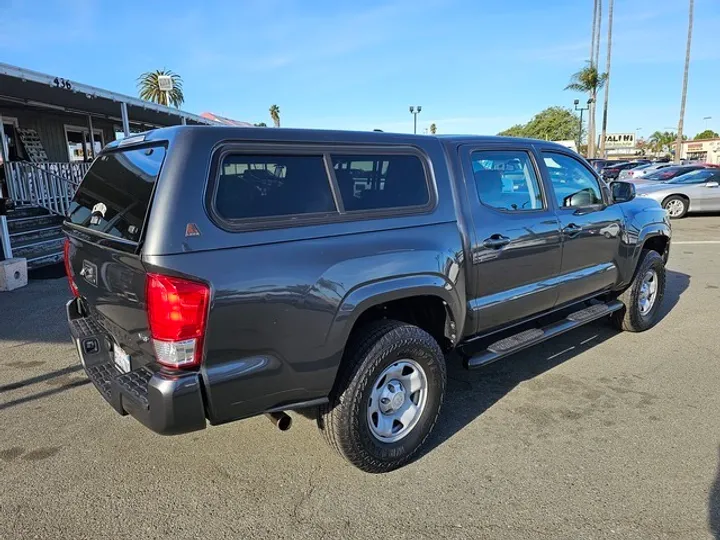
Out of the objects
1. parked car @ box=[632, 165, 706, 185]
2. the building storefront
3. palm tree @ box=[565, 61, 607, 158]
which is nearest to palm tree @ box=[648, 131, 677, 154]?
the building storefront

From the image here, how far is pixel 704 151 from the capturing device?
7375cm

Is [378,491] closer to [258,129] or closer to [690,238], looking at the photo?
[258,129]

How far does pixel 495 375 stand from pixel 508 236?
1319mm

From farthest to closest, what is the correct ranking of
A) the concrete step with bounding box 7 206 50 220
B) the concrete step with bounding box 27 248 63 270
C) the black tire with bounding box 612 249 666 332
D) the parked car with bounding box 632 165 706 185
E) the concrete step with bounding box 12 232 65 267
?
the parked car with bounding box 632 165 706 185, the concrete step with bounding box 7 206 50 220, the concrete step with bounding box 12 232 65 267, the concrete step with bounding box 27 248 63 270, the black tire with bounding box 612 249 666 332

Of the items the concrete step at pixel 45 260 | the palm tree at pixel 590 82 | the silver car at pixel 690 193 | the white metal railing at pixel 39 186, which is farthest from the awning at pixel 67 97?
the palm tree at pixel 590 82

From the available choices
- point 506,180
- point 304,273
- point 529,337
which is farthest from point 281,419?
point 506,180

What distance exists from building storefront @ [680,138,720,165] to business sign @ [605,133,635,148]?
756 centimetres

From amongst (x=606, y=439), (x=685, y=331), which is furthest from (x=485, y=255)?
(x=685, y=331)

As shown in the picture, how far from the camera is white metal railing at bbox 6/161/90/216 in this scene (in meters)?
10.1

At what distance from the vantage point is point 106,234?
8.30 ft

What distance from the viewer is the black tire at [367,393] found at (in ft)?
8.73

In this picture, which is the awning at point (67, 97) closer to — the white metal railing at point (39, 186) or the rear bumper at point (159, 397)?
the white metal railing at point (39, 186)

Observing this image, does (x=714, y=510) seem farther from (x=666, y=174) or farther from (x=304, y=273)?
(x=666, y=174)

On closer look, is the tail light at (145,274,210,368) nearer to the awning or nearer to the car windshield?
the awning
